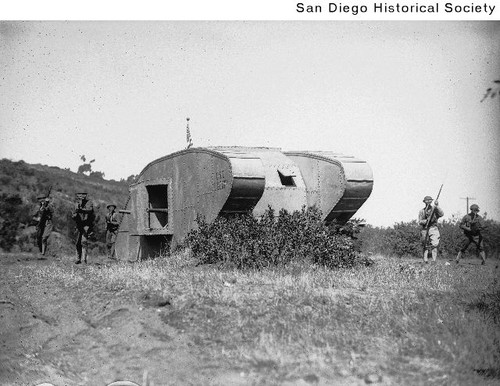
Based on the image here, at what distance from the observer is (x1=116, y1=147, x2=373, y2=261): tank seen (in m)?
12.9

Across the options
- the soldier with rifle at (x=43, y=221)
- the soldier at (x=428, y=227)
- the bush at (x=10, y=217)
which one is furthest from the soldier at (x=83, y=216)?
the bush at (x=10, y=217)

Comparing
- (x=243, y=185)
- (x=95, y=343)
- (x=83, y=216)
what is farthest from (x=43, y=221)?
(x=95, y=343)

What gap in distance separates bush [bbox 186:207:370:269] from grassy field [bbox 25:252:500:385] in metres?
1.06

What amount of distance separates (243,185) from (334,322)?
5262 mm

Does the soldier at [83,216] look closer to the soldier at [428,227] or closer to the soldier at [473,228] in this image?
the soldier at [428,227]

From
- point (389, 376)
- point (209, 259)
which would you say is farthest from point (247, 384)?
point (209, 259)

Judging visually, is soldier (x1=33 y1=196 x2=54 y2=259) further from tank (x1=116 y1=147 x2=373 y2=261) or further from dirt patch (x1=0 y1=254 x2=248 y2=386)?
dirt patch (x1=0 y1=254 x2=248 y2=386)

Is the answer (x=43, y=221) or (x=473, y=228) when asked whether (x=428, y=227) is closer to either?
(x=473, y=228)

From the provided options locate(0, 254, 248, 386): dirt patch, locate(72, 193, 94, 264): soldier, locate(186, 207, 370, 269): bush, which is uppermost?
locate(72, 193, 94, 264): soldier

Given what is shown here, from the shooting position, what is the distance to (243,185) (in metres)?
12.6

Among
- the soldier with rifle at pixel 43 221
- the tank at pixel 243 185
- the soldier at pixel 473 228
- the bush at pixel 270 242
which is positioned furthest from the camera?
the soldier with rifle at pixel 43 221

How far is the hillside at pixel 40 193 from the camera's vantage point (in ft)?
94.4

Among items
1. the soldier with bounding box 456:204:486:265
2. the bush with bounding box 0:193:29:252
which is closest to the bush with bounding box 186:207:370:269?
the soldier with bounding box 456:204:486:265

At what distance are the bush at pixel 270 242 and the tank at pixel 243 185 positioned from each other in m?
0.64
